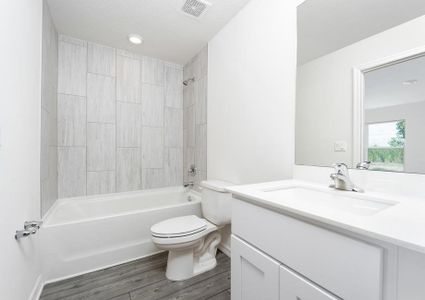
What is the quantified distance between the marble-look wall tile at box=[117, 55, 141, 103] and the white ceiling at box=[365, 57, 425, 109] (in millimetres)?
2461

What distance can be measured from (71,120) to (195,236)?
1.94 meters

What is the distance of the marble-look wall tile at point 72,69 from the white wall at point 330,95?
2.37m

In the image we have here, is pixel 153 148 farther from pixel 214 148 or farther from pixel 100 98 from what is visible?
pixel 214 148

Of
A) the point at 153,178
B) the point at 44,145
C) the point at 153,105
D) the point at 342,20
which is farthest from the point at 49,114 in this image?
Result: the point at 342,20

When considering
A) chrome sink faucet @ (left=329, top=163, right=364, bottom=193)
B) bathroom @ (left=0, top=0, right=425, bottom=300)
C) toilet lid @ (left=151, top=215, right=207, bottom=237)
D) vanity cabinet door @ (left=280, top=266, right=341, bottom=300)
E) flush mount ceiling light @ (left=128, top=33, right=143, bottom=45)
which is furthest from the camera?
flush mount ceiling light @ (left=128, top=33, right=143, bottom=45)

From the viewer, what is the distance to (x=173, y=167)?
2.86m

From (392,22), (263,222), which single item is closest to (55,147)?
(263,222)

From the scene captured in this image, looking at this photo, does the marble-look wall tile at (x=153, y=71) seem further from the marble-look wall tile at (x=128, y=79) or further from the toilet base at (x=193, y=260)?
the toilet base at (x=193, y=260)

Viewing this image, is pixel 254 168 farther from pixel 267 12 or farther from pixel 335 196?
pixel 267 12

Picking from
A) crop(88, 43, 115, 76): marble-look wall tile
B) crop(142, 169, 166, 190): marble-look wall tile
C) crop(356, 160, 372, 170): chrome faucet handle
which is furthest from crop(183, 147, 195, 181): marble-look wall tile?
crop(356, 160, 372, 170): chrome faucet handle

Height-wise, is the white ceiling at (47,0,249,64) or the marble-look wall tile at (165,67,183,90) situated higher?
the white ceiling at (47,0,249,64)

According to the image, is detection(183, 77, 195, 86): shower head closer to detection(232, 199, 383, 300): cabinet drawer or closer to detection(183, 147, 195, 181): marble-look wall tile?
detection(183, 147, 195, 181): marble-look wall tile

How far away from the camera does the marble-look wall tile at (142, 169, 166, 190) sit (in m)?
2.65

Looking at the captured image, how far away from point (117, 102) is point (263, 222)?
7.75 feet
